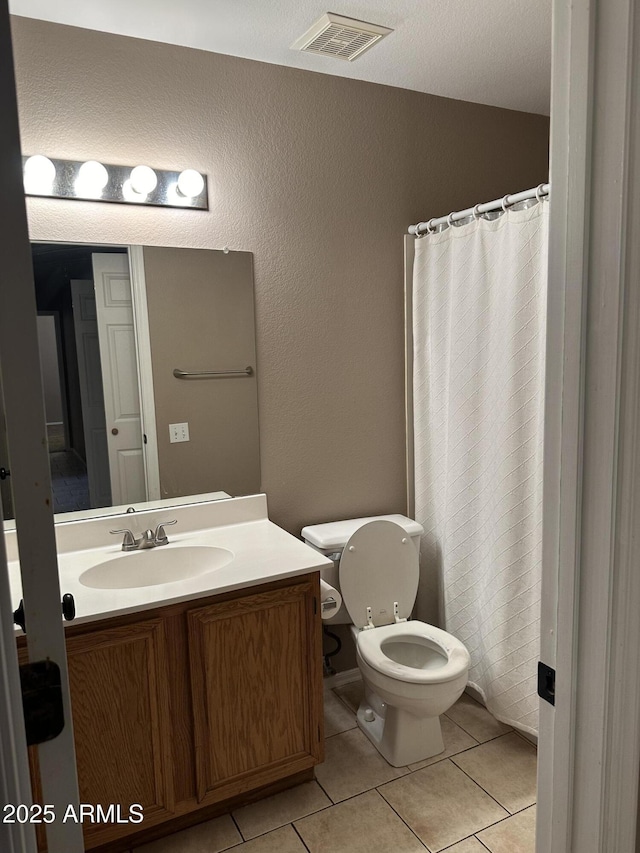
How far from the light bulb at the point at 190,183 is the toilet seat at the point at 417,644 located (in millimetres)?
1757

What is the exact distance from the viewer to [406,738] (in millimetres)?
2281

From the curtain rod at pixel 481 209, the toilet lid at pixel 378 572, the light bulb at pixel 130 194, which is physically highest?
the light bulb at pixel 130 194

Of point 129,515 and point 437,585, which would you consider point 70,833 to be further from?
point 437,585

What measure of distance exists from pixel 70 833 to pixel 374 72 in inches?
103

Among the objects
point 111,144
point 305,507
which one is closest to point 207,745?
point 305,507

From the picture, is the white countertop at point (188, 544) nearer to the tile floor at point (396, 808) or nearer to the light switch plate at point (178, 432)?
the light switch plate at point (178, 432)

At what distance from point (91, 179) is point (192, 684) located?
1659mm

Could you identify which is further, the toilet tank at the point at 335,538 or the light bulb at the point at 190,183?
the toilet tank at the point at 335,538

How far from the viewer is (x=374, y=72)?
250 cm

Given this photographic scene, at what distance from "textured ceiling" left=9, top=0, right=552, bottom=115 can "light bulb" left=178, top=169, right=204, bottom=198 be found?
1.44ft

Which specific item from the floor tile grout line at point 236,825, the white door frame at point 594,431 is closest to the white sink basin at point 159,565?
the floor tile grout line at point 236,825

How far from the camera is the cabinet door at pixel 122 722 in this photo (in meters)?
1.75

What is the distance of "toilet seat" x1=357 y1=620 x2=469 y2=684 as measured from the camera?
2162 millimetres

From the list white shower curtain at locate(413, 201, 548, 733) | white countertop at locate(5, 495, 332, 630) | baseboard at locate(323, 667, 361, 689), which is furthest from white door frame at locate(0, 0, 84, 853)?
baseboard at locate(323, 667, 361, 689)
